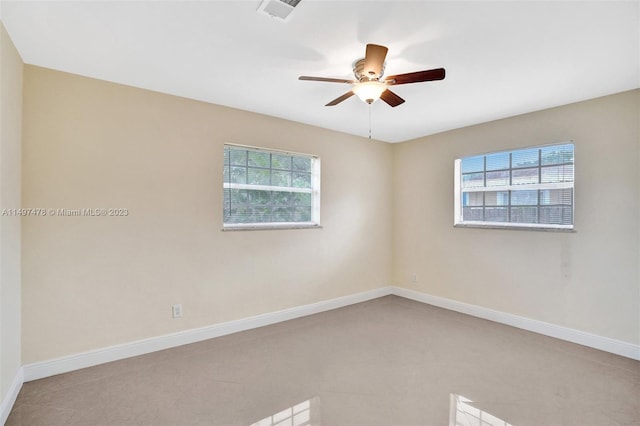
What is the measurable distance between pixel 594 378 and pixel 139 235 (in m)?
4.05

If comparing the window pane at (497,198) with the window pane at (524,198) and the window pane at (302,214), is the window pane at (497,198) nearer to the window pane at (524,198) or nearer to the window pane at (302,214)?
the window pane at (524,198)

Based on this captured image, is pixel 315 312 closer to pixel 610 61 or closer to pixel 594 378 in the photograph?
pixel 594 378

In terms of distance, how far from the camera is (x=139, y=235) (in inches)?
111

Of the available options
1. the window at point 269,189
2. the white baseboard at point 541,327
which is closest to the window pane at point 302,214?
the window at point 269,189

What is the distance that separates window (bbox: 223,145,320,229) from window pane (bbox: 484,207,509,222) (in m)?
2.20

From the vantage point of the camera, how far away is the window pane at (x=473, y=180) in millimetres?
3994

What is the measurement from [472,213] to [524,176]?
778mm

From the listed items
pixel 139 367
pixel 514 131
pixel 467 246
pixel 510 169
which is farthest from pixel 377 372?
pixel 514 131

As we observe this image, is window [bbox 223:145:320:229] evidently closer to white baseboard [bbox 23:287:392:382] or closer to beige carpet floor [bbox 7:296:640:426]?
white baseboard [bbox 23:287:392:382]

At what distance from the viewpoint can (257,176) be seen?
3.59 metres

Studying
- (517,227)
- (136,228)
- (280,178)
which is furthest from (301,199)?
(517,227)

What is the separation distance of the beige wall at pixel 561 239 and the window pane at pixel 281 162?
2.09m

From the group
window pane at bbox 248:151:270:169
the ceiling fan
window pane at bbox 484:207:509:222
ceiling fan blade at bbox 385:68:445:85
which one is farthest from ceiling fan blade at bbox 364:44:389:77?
window pane at bbox 484:207:509:222

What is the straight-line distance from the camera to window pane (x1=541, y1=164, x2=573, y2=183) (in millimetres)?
3213
